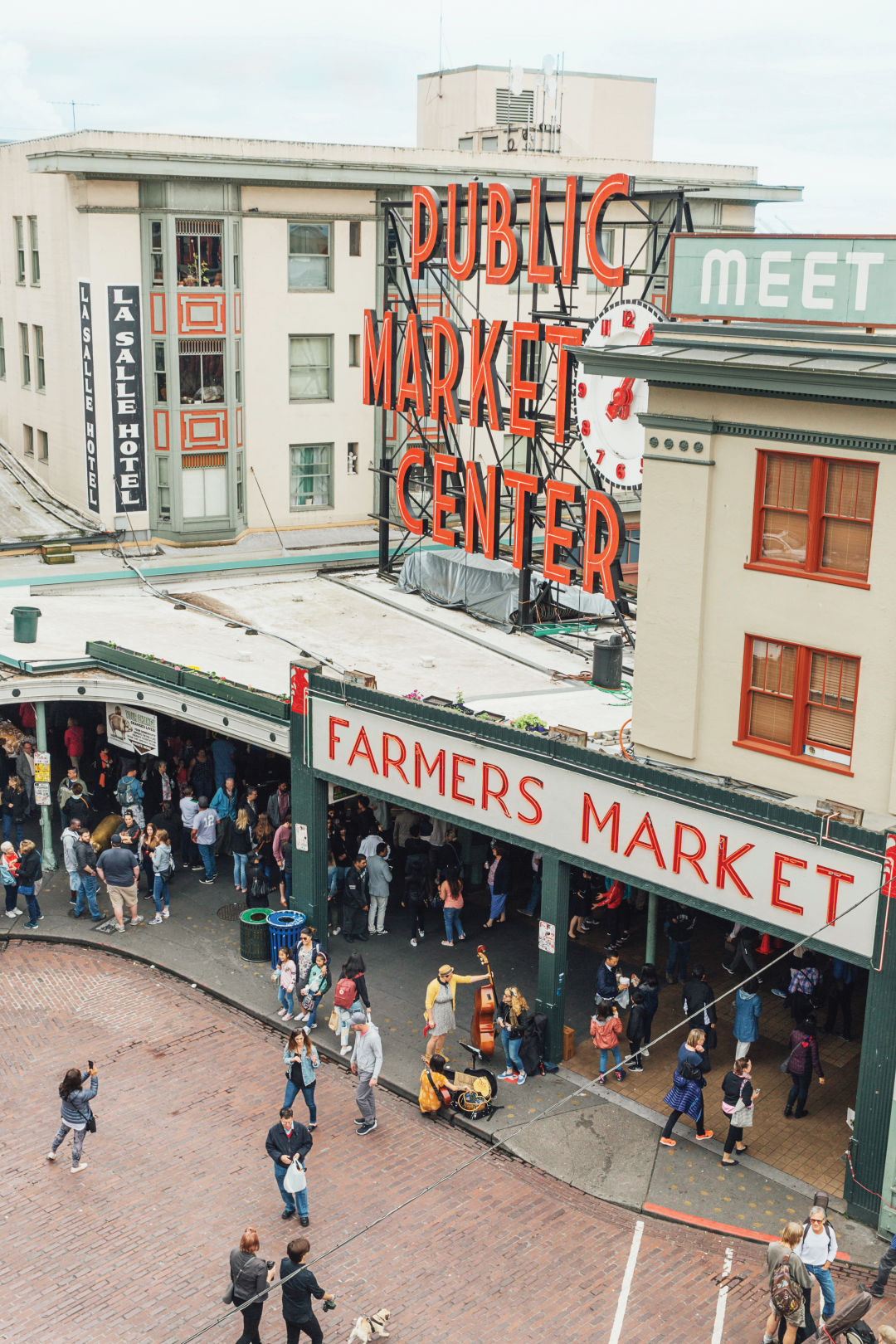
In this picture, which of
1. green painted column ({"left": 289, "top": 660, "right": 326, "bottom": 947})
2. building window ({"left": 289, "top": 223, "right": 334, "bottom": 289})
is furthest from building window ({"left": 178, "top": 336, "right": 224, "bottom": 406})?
green painted column ({"left": 289, "top": 660, "right": 326, "bottom": 947})

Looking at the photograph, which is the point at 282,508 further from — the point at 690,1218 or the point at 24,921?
the point at 690,1218

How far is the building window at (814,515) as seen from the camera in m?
17.3

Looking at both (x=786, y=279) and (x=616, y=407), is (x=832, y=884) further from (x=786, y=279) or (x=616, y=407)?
(x=616, y=407)

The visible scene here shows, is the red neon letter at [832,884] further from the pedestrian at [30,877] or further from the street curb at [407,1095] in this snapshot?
the pedestrian at [30,877]

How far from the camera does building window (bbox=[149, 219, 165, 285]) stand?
3675 cm

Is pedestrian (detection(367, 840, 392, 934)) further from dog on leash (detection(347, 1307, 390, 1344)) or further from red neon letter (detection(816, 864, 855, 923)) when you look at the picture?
dog on leash (detection(347, 1307, 390, 1344))

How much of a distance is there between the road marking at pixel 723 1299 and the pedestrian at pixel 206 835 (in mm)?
13577

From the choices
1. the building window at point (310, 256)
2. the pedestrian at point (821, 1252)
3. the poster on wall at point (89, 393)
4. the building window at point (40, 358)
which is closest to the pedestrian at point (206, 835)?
the poster on wall at point (89, 393)

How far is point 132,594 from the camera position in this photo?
Result: 3412 cm

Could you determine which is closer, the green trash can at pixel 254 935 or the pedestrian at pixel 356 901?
the green trash can at pixel 254 935

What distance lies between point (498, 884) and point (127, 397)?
1918 cm

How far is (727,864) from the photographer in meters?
18.2

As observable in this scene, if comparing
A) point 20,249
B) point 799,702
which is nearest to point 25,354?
point 20,249

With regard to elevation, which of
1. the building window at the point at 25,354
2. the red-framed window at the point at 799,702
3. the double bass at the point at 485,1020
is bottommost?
the double bass at the point at 485,1020
